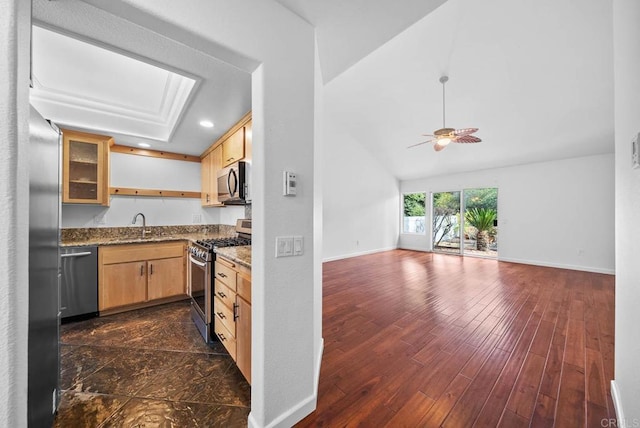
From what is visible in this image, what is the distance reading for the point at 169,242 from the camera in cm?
303

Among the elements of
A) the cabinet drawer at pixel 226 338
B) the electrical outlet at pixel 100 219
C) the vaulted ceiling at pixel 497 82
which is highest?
the vaulted ceiling at pixel 497 82

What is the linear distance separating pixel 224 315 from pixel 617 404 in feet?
8.67

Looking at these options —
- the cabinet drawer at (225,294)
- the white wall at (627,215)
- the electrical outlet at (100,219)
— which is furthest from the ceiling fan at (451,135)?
the electrical outlet at (100,219)

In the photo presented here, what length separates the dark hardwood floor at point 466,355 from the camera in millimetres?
1387

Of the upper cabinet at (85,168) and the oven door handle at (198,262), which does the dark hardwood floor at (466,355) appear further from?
the upper cabinet at (85,168)

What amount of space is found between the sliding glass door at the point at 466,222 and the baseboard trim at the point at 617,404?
5.18 metres

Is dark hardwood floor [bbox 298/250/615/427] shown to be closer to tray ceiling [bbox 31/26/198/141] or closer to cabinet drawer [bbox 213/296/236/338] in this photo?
cabinet drawer [bbox 213/296/236/338]

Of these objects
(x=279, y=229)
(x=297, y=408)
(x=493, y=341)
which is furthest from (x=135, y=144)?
(x=493, y=341)

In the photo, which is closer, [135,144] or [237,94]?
[237,94]

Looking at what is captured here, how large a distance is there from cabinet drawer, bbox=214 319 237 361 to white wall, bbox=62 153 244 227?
1.58m

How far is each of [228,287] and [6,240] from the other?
126cm

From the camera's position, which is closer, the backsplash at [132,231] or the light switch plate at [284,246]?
the light switch plate at [284,246]

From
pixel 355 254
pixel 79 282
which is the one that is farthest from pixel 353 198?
pixel 79 282

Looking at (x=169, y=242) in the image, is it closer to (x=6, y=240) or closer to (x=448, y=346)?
(x=6, y=240)
